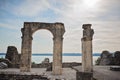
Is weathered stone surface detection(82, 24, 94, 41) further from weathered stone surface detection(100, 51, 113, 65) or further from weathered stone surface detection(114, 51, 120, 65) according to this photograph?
weathered stone surface detection(100, 51, 113, 65)

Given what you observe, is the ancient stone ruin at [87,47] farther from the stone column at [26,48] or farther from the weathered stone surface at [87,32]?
the stone column at [26,48]

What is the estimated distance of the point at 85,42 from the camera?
10.7m

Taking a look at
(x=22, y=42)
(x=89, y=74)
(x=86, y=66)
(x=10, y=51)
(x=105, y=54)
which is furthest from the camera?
(x=105, y=54)

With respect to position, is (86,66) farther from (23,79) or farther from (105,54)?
(105,54)

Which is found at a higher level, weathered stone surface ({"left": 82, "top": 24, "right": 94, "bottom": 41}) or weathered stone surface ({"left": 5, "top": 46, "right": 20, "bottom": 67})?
weathered stone surface ({"left": 82, "top": 24, "right": 94, "bottom": 41})

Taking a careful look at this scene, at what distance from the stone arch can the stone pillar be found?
14.6ft

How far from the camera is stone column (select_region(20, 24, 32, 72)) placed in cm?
1503

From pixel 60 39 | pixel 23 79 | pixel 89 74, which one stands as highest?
pixel 60 39

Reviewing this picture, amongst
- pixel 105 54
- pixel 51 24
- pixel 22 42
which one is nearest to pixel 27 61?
pixel 22 42

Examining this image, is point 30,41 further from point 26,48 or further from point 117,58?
point 117,58

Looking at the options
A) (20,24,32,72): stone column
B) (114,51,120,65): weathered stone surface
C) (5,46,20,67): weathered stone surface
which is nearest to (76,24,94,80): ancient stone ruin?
(20,24,32,72): stone column

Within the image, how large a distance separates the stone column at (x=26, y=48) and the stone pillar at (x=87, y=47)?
21.0 feet

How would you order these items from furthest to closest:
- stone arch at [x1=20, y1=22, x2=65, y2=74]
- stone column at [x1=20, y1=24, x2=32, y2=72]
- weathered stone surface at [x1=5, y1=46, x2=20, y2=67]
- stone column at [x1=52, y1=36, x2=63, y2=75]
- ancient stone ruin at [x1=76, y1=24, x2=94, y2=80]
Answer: weathered stone surface at [x1=5, y1=46, x2=20, y2=67] < stone column at [x1=20, y1=24, x2=32, y2=72] < stone arch at [x1=20, y1=22, x2=65, y2=74] < stone column at [x1=52, y1=36, x2=63, y2=75] < ancient stone ruin at [x1=76, y1=24, x2=94, y2=80]

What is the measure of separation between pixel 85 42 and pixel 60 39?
4.64 m
